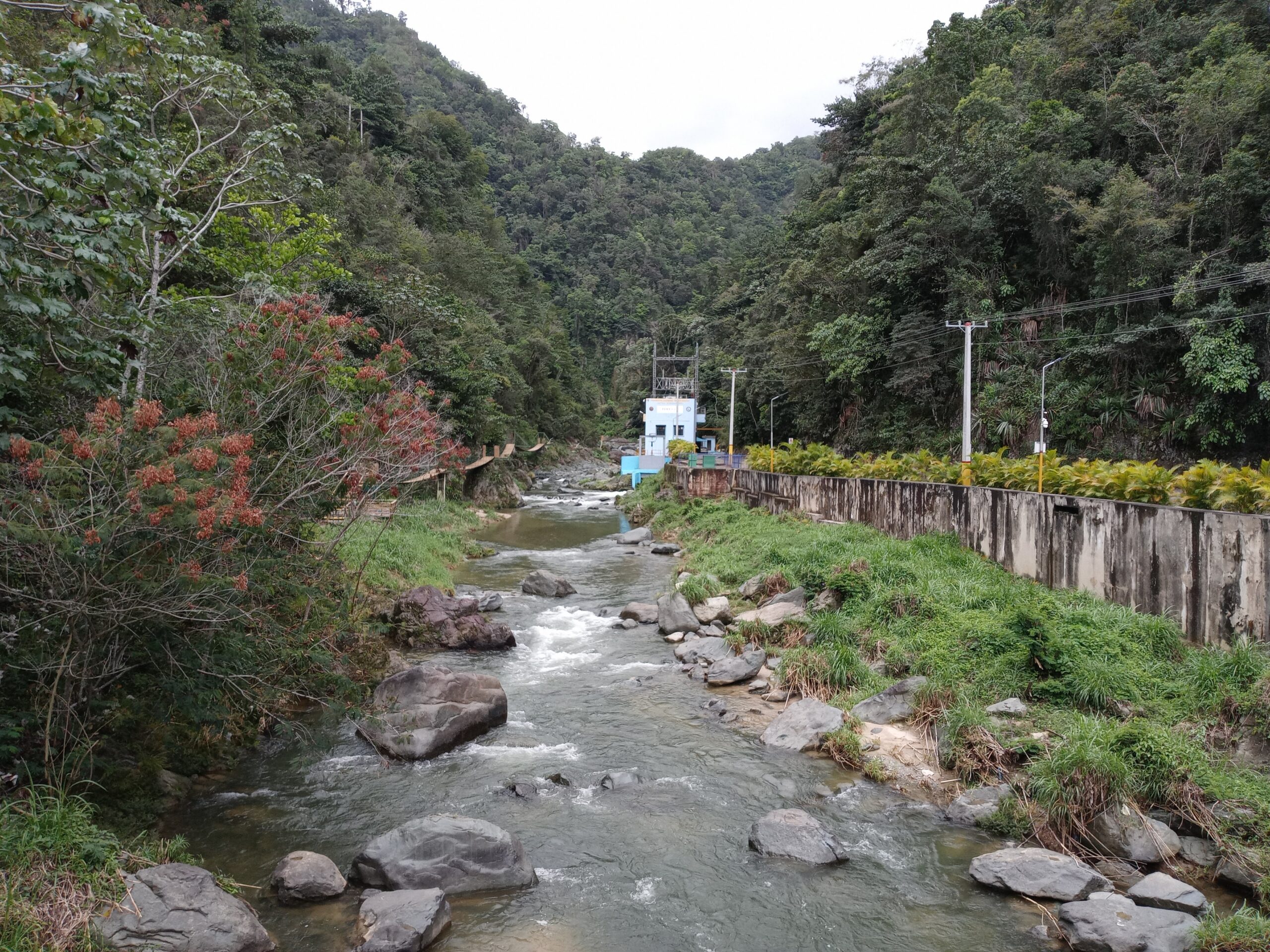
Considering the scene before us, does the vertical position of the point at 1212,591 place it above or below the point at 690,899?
above

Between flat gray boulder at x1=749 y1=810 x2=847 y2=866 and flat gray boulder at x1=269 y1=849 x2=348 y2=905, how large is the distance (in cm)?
360

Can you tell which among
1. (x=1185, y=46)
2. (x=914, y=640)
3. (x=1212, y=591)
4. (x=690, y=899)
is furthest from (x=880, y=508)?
(x=1185, y=46)

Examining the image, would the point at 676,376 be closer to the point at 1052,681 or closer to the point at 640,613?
the point at 640,613

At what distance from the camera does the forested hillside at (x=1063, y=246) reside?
25000mm

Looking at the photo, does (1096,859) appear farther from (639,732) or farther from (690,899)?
(639,732)

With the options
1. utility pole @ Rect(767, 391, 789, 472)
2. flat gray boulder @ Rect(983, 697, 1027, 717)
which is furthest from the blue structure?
flat gray boulder @ Rect(983, 697, 1027, 717)

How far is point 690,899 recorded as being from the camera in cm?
613

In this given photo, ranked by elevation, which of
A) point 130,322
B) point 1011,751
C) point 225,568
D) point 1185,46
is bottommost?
point 1011,751

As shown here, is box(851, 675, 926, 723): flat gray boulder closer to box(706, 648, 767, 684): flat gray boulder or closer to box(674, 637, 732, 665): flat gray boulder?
box(706, 648, 767, 684): flat gray boulder

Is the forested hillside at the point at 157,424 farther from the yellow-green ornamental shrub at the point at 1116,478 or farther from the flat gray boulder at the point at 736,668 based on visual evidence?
the yellow-green ornamental shrub at the point at 1116,478

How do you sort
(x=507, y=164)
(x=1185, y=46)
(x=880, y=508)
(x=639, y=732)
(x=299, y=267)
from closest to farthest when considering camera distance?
1. (x=639, y=732)
2. (x=299, y=267)
3. (x=880, y=508)
4. (x=1185, y=46)
5. (x=507, y=164)

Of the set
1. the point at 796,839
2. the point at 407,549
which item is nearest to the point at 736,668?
the point at 796,839

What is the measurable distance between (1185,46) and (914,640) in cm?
3630

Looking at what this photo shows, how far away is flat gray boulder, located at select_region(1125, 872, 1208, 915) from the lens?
18.1 feet
